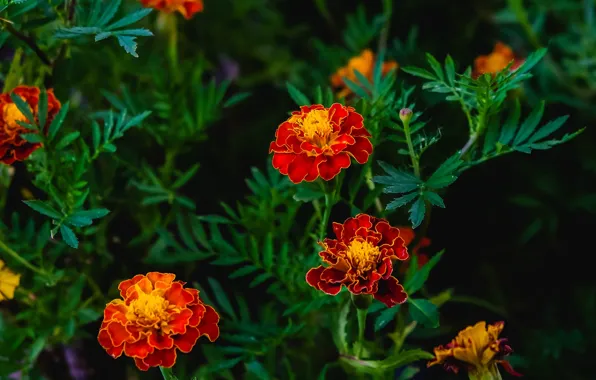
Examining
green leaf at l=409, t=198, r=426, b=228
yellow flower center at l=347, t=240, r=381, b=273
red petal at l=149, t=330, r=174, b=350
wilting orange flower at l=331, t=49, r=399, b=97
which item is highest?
green leaf at l=409, t=198, r=426, b=228

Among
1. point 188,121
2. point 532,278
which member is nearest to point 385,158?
point 188,121

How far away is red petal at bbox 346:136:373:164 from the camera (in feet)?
1.95

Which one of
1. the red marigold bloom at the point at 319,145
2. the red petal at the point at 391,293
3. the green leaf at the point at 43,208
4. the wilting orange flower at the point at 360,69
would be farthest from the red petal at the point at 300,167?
the wilting orange flower at the point at 360,69

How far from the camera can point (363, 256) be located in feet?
1.88

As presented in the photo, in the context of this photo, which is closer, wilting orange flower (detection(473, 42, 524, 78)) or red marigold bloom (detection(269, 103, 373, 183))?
red marigold bloom (detection(269, 103, 373, 183))

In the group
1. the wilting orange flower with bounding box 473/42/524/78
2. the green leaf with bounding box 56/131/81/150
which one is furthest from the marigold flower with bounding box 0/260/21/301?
the wilting orange flower with bounding box 473/42/524/78

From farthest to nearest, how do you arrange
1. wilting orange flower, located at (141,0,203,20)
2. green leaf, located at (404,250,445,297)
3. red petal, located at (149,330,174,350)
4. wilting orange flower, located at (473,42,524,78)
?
wilting orange flower, located at (473,42,524,78) → wilting orange flower, located at (141,0,203,20) → green leaf, located at (404,250,445,297) → red petal, located at (149,330,174,350)

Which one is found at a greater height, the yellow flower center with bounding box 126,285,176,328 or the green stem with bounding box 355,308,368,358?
the yellow flower center with bounding box 126,285,176,328

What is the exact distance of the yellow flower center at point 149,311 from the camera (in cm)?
56

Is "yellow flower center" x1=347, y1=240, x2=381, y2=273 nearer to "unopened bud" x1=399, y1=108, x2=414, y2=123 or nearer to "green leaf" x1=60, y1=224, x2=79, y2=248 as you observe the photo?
"unopened bud" x1=399, y1=108, x2=414, y2=123

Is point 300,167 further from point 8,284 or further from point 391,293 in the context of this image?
point 8,284

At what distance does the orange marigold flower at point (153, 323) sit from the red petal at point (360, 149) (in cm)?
16

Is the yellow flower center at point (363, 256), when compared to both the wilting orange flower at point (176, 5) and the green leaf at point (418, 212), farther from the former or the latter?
the wilting orange flower at point (176, 5)

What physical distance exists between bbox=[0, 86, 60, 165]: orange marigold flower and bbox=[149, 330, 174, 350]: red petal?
214mm
